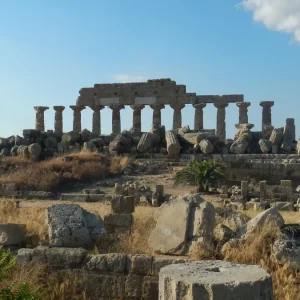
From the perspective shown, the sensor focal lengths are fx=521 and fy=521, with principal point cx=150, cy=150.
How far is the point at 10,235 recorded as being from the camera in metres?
8.25

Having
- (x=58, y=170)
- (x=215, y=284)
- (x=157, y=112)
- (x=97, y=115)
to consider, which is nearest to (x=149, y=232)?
(x=215, y=284)

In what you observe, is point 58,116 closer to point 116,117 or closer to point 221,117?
point 116,117

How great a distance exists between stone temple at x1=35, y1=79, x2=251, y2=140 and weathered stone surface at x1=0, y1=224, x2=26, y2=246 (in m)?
30.5

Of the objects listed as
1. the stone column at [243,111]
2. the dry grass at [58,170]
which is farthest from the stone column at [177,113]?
the dry grass at [58,170]

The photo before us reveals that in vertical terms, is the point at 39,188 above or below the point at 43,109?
below

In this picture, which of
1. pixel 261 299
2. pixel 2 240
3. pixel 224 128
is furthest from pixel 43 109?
pixel 261 299

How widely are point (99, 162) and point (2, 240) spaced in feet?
48.9

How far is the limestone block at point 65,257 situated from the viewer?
24.6 ft

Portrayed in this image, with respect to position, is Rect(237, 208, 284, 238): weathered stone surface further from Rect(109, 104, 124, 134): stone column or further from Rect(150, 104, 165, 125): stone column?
Rect(109, 104, 124, 134): stone column

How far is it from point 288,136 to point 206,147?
5.43m

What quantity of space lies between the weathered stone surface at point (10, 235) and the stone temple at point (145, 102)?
100ft

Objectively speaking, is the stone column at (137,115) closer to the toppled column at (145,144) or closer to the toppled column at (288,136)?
the toppled column at (145,144)

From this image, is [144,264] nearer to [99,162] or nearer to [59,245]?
[59,245]

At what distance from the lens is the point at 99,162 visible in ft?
75.7
